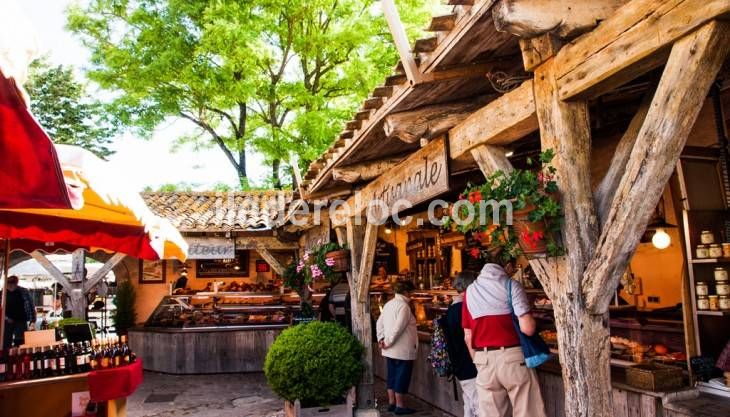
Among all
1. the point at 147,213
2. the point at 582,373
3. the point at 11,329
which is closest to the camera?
the point at 582,373

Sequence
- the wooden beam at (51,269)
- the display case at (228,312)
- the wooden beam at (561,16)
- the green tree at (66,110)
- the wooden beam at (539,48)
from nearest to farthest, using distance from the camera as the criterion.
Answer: the wooden beam at (561,16)
the wooden beam at (539,48)
the display case at (228,312)
the wooden beam at (51,269)
the green tree at (66,110)

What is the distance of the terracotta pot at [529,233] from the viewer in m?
2.97

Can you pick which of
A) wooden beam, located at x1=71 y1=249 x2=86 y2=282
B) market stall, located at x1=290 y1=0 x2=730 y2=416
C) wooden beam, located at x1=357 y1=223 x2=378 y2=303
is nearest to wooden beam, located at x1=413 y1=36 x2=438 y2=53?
market stall, located at x1=290 y1=0 x2=730 y2=416

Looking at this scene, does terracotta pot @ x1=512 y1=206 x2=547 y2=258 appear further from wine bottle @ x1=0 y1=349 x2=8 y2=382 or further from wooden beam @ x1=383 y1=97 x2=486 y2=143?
wine bottle @ x1=0 y1=349 x2=8 y2=382

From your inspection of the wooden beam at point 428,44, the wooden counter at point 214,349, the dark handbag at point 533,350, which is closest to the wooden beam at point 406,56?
the wooden beam at point 428,44

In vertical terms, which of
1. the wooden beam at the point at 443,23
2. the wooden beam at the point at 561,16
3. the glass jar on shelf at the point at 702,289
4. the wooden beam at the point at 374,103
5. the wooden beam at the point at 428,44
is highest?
the wooden beam at the point at 443,23

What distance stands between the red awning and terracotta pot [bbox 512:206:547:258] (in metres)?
2.29

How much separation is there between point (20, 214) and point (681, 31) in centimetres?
506

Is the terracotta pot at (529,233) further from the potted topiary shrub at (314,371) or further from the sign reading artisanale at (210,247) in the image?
the sign reading artisanale at (210,247)

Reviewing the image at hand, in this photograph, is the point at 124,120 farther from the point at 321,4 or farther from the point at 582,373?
the point at 582,373

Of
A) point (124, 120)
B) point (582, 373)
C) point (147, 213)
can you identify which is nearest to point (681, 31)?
point (582, 373)

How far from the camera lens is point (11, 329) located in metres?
10.6

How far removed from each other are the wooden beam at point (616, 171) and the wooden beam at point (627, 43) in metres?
0.28

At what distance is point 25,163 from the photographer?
2.47 meters
